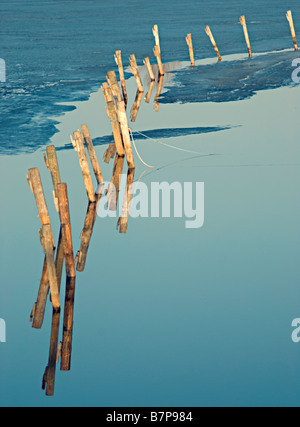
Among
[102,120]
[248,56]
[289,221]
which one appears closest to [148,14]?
[248,56]

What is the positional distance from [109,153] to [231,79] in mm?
9695

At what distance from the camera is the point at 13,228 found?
41.9 feet

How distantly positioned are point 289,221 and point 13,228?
513cm

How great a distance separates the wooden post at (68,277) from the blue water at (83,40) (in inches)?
279

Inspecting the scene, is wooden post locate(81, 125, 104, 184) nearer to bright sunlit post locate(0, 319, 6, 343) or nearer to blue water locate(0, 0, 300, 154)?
blue water locate(0, 0, 300, 154)

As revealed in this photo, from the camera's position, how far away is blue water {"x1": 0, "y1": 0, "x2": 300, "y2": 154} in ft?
66.8

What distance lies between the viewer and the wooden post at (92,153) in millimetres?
13712

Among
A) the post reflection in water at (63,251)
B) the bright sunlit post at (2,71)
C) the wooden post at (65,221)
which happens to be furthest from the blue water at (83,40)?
the wooden post at (65,221)

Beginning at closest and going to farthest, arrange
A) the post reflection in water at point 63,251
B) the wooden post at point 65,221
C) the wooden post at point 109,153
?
the post reflection in water at point 63,251, the wooden post at point 65,221, the wooden post at point 109,153

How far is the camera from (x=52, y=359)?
873cm

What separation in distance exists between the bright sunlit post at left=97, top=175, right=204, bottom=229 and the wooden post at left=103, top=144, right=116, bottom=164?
111cm

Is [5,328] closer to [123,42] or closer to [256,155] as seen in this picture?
[256,155]

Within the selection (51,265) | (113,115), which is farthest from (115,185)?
(51,265)

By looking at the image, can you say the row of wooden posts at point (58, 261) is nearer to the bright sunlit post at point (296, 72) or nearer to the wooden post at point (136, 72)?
the wooden post at point (136, 72)
